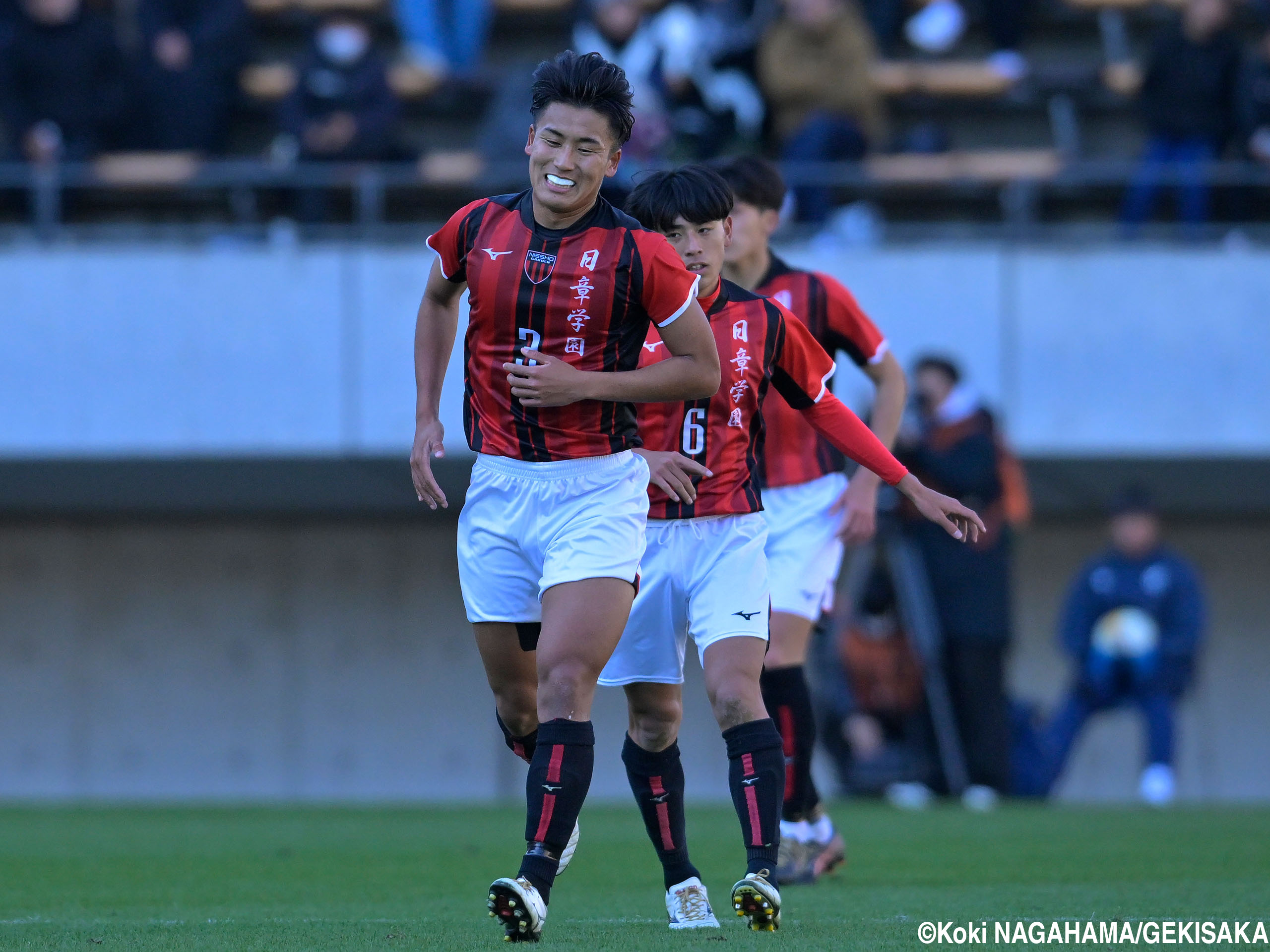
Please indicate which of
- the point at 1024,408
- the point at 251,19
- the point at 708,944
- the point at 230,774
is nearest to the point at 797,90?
Answer: the point at 1024,408

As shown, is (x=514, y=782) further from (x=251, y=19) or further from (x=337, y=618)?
(x=251, y=19)

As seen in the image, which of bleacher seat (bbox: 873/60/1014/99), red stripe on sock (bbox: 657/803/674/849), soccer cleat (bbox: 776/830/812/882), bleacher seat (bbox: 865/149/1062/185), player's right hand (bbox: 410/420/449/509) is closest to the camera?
player's right hand (bbox: 410/420/449/509)

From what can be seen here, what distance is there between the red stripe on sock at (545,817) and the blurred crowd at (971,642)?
6.32 m

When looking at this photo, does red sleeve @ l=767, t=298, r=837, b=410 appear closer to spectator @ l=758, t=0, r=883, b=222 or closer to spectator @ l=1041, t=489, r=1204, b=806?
spectator @ l=1041, t=489, r=1204, b=806

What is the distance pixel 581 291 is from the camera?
4.18 m

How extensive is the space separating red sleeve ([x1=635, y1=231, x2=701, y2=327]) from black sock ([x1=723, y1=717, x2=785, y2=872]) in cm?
103

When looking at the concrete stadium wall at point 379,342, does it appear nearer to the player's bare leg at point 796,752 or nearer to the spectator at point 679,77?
the spectator at point 679,77

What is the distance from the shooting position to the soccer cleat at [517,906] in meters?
3.81

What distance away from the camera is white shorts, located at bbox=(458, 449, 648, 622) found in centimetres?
414

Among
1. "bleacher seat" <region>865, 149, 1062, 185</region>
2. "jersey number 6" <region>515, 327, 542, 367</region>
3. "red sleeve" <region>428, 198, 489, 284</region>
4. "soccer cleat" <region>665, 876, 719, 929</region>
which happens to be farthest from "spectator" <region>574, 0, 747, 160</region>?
"soccer cleat" <region>665, 876, 719, 929</region>

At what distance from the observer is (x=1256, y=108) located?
11336mm

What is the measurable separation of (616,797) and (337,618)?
250 cm

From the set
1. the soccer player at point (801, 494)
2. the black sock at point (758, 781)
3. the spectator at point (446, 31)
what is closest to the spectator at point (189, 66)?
the spectator at point (446, 31)

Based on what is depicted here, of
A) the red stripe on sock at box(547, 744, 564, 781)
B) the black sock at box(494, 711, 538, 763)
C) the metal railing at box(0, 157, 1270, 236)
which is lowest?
the black sock at box(494, 711, 538, 763)
